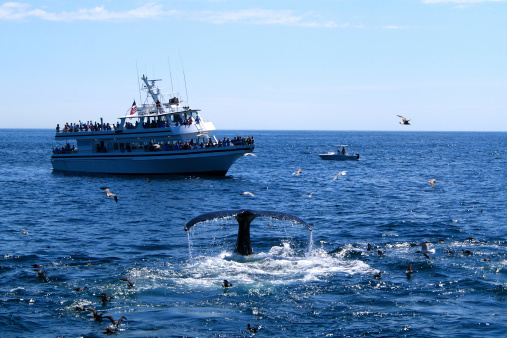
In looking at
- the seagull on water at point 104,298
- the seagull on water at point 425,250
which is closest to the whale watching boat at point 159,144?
the seagull on water at point 425,250

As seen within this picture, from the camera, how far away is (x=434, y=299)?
22500 mm

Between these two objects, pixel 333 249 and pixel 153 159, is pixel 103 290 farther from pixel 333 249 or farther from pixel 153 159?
pixel 153 159

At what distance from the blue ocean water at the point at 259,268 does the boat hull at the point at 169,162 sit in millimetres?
14289

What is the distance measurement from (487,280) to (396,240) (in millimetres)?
9247

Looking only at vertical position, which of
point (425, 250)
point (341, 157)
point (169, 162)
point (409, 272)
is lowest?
point (409, 272)

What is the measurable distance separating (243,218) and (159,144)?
46.9 metres

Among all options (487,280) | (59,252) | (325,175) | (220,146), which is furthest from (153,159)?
(487,280)

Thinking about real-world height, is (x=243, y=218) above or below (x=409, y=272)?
above

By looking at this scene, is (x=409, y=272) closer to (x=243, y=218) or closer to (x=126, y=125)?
(x=243, y=218)

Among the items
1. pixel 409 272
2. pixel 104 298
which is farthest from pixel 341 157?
pixel 104 298

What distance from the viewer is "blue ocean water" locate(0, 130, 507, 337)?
20.0 m

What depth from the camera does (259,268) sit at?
25.9 metres

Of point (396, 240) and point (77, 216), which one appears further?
point (77, 216)

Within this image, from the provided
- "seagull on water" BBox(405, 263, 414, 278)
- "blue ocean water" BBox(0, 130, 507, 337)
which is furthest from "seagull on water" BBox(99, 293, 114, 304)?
"seagull on water" BBox(405, 263, 414, 278)
